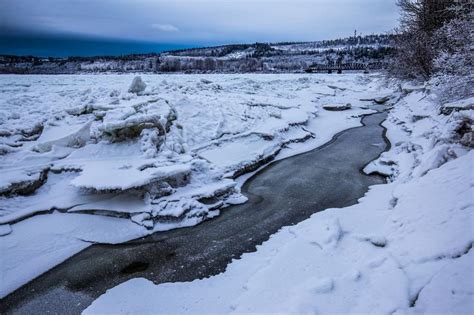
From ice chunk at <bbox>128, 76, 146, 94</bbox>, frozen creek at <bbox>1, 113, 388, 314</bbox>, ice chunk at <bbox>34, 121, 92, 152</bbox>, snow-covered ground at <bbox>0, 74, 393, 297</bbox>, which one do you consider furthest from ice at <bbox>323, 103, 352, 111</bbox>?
ice chunk at <bbox>34, 121, 92, 152</bbox>

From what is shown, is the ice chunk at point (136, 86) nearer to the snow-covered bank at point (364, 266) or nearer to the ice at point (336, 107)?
the snow-covered bank at point (364, 266)

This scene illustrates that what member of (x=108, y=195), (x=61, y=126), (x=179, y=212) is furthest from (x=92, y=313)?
(x=61, y=126)

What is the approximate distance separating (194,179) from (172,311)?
12.7 feet

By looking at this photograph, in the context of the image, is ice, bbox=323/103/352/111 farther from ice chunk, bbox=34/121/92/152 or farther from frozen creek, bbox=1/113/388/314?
ice chunk, bbox=34/121/92/152

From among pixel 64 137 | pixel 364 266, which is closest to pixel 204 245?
pixel 364 266

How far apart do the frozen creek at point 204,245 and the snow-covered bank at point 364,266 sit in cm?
32

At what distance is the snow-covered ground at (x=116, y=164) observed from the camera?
5562mm

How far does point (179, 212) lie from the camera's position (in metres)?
6.00

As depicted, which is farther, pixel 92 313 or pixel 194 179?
pixel 194 179

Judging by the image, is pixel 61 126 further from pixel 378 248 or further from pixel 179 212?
pixel 378 248

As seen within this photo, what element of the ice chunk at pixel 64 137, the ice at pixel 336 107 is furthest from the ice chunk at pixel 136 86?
the ice at pixel 336 107

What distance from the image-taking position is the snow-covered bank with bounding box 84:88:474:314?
2939mm

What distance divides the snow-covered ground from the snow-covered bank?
1850 millimetres

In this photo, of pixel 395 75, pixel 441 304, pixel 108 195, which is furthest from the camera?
pixel 395 75
